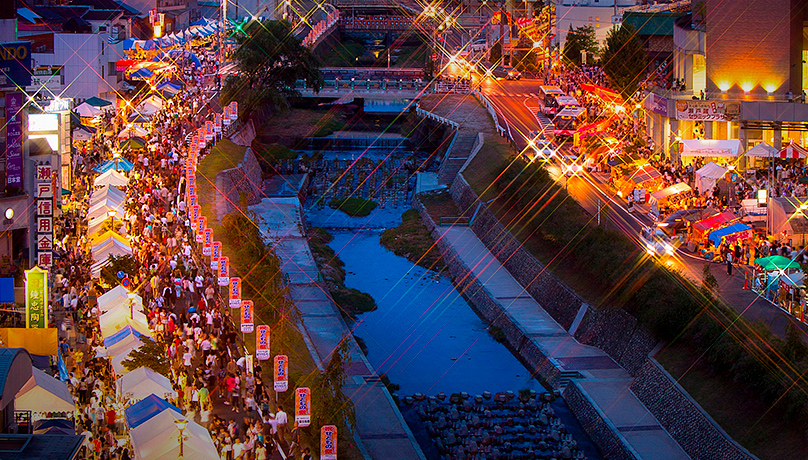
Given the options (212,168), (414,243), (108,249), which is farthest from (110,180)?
(414,243)

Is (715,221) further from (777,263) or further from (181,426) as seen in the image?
(181,426)

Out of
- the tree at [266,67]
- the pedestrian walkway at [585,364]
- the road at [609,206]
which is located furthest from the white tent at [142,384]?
the tree at [266,67]

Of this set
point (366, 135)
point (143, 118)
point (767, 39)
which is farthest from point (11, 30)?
point (366, 135)

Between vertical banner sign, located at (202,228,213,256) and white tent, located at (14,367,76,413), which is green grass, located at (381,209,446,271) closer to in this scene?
vertical banner sign, located at (202,228,213,256)

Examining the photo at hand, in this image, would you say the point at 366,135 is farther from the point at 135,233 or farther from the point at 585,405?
the point at 585,405

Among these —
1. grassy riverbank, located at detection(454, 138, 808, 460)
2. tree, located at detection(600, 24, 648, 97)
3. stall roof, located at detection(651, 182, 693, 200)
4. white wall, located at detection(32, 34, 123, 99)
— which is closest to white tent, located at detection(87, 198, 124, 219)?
grassy riverbank, located at detection(454, 138, 808, 460)

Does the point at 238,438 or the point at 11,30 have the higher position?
the point at 11,30
